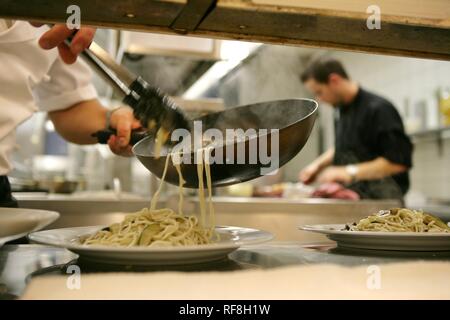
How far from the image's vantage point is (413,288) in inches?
26.3

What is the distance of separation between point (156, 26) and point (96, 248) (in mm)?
429

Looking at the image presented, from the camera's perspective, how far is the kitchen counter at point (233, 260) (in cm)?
74

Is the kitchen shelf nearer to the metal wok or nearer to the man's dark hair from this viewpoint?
the metal wok

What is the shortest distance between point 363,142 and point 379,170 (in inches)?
12.8

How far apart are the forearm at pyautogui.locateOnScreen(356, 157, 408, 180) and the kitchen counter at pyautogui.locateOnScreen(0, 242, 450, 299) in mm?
2029

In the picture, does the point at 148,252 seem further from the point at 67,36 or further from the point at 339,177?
the point at 339,177

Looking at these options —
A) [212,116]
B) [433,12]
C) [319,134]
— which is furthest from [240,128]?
[319,134]

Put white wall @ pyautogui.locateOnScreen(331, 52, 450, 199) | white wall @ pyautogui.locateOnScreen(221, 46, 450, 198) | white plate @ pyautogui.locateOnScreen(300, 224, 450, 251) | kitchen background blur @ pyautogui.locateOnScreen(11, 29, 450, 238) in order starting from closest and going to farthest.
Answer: white plate @ pyautogui.locateOnScreen(300, 224, 450, 251) → kitchen background blur @ pyautogui.locateOnScreen(11, 29, 450, 238) → white wall @ pyautogui.locateOnScreen(221, 46, 450, 198) → white wall @ pyautogui.locateOnScreen(331, 52, 450, 199)

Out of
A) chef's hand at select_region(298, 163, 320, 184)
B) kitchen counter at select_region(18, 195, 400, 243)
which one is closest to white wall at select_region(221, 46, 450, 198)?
chef's hand at select_region(298, 163, 320, 184)

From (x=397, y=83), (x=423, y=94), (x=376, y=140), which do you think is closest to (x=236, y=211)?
(x=376, y=140)

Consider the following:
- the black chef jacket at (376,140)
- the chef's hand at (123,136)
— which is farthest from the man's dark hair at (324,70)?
the chef's hand at (123,136)

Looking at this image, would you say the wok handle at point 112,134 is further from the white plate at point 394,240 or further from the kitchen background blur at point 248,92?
the white plate at point 394,240

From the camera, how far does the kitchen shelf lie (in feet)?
2.54
